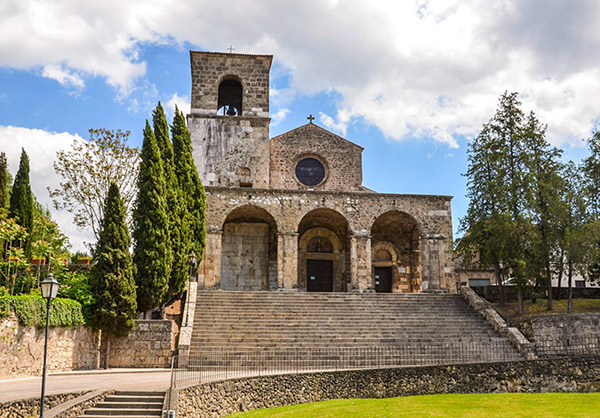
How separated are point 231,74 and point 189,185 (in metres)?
9.71

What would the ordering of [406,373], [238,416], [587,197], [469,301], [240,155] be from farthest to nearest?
1. [240,155]
2. [587,197]
3. [469,301]
4. [406,373]
5. [238,416]

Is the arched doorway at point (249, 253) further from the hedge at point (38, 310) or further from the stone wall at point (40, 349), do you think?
the hedge at point (38, 310)

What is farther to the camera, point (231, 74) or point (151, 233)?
point (231, 74)

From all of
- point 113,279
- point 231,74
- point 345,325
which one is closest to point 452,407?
point 345,325

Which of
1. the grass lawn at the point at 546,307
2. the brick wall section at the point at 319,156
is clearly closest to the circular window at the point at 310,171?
the brick wall section at the point at 319,156

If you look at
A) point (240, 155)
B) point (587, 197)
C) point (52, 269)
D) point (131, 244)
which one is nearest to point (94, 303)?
point (131, 244)

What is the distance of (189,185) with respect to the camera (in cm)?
2342

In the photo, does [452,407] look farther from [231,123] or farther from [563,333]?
[231,123]

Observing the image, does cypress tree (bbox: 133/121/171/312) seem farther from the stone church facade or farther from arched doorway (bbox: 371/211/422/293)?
arched doorway (bbox: 371/211/422/293)

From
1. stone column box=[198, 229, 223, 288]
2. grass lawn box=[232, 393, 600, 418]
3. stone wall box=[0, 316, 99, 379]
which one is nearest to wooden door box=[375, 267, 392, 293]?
stone column box=[198, 229, 223, 288]

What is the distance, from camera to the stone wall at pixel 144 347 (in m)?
17.5

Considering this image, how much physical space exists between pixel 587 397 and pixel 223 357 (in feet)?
34.5

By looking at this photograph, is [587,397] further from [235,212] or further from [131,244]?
[235,212]

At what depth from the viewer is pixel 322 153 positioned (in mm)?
31062
